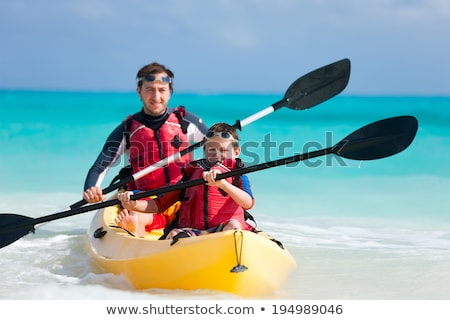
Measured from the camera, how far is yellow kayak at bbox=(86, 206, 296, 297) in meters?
3.96

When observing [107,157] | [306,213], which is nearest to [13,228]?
[107,157]

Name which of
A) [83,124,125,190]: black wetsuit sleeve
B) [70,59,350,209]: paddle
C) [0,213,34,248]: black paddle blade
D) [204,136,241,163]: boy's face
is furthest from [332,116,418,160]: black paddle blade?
[0,213,34,248]: black paddle blade

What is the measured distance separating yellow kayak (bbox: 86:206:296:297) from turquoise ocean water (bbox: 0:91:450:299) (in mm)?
73

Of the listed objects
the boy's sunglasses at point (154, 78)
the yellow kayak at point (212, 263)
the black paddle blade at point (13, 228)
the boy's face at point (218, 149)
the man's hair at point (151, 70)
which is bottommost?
the yellow kayak at point (212, 263)

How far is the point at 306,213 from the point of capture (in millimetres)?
7754

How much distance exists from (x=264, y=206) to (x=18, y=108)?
593 inches

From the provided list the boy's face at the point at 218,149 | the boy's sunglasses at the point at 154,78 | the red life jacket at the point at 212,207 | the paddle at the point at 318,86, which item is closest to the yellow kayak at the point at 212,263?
the red life jacket at the point at 212,207

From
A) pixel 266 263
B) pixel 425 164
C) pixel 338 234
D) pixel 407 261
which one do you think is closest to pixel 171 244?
pixel 266 263

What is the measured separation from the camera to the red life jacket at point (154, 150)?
16.3 feet

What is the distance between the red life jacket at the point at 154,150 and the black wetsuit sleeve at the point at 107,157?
6cm

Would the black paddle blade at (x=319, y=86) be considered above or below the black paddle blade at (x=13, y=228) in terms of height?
above

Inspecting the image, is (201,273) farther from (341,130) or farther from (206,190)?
(341,130)

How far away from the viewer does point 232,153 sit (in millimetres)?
Answer: 4289

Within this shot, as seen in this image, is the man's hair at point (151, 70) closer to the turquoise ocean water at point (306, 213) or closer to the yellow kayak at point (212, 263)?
the yellow kayak at point (212, 263)
